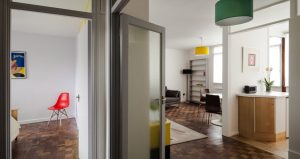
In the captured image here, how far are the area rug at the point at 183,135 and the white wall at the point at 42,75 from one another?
3.36 m

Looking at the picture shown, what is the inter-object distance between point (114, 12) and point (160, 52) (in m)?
0.84

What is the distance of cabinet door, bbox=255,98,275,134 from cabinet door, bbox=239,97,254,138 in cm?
9

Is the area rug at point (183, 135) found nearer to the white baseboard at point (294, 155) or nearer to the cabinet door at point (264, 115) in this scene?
the cabinet door at point (264, 115)

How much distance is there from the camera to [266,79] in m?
4.25

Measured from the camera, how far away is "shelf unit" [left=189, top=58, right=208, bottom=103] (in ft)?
26.1

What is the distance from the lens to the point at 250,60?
13.3ft

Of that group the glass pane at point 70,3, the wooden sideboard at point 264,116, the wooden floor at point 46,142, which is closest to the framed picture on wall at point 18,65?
the wooden floor at point 46,142

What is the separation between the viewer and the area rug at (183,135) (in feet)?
11.4

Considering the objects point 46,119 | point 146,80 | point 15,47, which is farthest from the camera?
point 46,119

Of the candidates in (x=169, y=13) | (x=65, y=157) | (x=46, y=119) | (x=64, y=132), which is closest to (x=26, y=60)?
(x=46, y=119)

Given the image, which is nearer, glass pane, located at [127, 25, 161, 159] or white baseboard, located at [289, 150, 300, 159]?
glass pane, located at [127, 25, 161, 159]

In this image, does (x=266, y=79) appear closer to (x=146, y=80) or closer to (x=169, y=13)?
(x=169, y=13)

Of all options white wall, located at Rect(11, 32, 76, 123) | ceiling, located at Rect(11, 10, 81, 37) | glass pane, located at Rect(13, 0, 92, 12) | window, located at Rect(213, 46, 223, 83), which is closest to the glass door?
glass pane, located at Rect(13, 0, 92, 12)

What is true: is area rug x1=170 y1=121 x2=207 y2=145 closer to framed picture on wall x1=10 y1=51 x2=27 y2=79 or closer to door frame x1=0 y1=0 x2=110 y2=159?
door frame x1=0 y1=0 x2=110 y2=159
